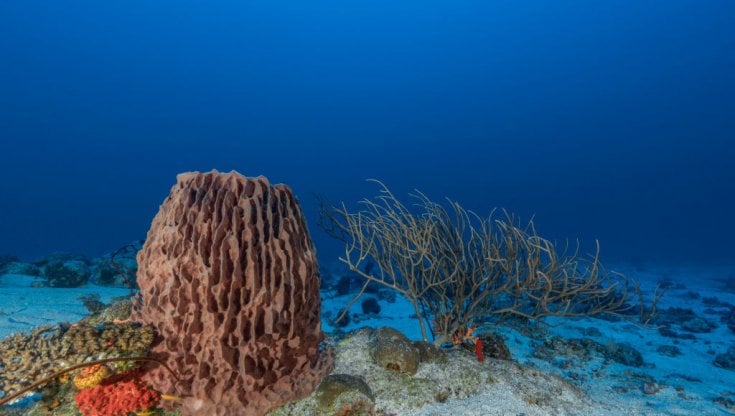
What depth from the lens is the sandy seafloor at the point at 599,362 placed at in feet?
13.4

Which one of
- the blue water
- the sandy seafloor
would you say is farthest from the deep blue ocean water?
the sandy seafloor

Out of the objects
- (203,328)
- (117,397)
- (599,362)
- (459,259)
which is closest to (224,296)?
(203,328)

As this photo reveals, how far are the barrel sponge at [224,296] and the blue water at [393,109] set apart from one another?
87658 mm

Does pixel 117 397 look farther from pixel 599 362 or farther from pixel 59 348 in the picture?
pixel 599 362

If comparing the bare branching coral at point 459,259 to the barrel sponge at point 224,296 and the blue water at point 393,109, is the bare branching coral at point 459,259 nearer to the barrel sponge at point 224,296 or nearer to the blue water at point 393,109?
the barrel sponge at point 224,296

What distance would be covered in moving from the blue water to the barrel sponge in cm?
8766

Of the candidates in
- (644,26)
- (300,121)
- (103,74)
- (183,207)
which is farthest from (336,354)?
(103,74)

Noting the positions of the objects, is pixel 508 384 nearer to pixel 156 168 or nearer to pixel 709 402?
pixel 709 402

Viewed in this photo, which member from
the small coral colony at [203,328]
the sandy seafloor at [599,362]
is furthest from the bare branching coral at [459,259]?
the small coral colony at [203,328]

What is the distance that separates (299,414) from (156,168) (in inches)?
5483

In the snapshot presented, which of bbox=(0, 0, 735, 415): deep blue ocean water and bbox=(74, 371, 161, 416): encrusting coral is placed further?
bbox=(0, 0, 735, 415): deep blue ocean water

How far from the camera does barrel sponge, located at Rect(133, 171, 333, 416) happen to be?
2.84 metres

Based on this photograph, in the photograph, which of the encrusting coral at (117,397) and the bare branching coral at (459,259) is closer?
the encrusting coral at (117,397)

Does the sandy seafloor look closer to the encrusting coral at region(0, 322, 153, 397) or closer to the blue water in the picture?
the encrusting coral at region(0, 322, 153, 397)
